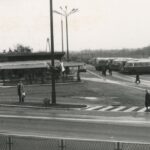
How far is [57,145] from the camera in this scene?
640 inches

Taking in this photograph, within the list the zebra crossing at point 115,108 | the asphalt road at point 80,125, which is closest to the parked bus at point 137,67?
the zebra crossing at point 115,108

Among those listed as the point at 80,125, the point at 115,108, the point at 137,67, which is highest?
the point at 137,67

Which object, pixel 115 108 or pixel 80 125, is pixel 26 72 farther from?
pixel 80 125

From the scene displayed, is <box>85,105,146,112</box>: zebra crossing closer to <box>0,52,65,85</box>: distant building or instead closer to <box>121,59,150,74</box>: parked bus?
<box>0,52,65,85</box>: distant building

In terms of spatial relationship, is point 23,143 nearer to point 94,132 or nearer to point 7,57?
point 94,132

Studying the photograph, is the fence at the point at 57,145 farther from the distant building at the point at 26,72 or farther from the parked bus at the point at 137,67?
the parked bus at the point at 137,67

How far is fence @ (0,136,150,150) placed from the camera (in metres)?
15.6

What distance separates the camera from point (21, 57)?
258 ft

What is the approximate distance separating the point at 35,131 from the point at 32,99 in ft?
60.8

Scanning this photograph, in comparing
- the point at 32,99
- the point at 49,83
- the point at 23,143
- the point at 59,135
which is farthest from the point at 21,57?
the point at 23,143

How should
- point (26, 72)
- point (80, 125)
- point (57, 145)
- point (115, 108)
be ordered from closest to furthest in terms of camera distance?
1. point (57, 145)
2. point (80, 125)
3. point (115, 108)
4. point (26, 72)

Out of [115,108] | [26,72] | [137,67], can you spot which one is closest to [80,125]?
[115,108]

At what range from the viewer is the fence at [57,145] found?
15570 mm

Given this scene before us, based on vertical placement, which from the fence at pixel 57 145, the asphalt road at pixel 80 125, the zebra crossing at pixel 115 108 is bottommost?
the zebra crossing at pixel 115 108
